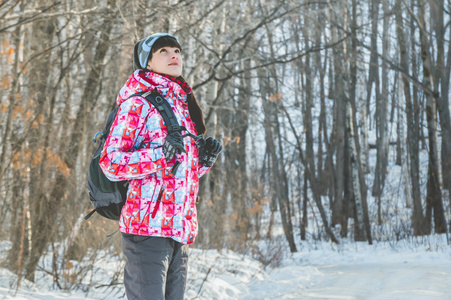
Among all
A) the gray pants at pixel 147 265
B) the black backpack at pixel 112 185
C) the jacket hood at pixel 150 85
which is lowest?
the gray pants at pixel 147 265

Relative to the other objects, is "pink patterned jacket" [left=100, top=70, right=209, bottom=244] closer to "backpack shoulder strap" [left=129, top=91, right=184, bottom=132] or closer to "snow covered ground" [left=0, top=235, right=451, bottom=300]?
"backpack shoulder strap" [left=129, top=91, right=184, bottom=132]

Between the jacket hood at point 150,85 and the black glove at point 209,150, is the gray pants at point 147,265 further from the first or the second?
the jacket hood at point 150,85

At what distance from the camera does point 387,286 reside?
6211mm

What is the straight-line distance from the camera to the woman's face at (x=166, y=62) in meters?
2.54

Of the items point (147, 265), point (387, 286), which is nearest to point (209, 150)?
point (147, 265)

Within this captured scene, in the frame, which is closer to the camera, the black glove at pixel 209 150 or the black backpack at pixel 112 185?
the black backpack at pixel 112 185

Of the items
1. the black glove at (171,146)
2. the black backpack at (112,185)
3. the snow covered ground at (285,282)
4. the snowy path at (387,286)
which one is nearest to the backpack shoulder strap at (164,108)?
the black backpack at (112,185)

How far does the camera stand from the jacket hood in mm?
2500

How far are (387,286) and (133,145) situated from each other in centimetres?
471

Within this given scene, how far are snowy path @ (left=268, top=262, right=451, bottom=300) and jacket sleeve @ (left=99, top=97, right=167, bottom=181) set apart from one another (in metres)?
3.82

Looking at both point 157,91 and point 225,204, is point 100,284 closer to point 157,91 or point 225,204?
point 157,91

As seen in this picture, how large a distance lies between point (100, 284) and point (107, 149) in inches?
147

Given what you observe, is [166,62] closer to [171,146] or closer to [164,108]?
[164,108]

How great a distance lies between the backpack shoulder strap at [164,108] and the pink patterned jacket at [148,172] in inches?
0.8
